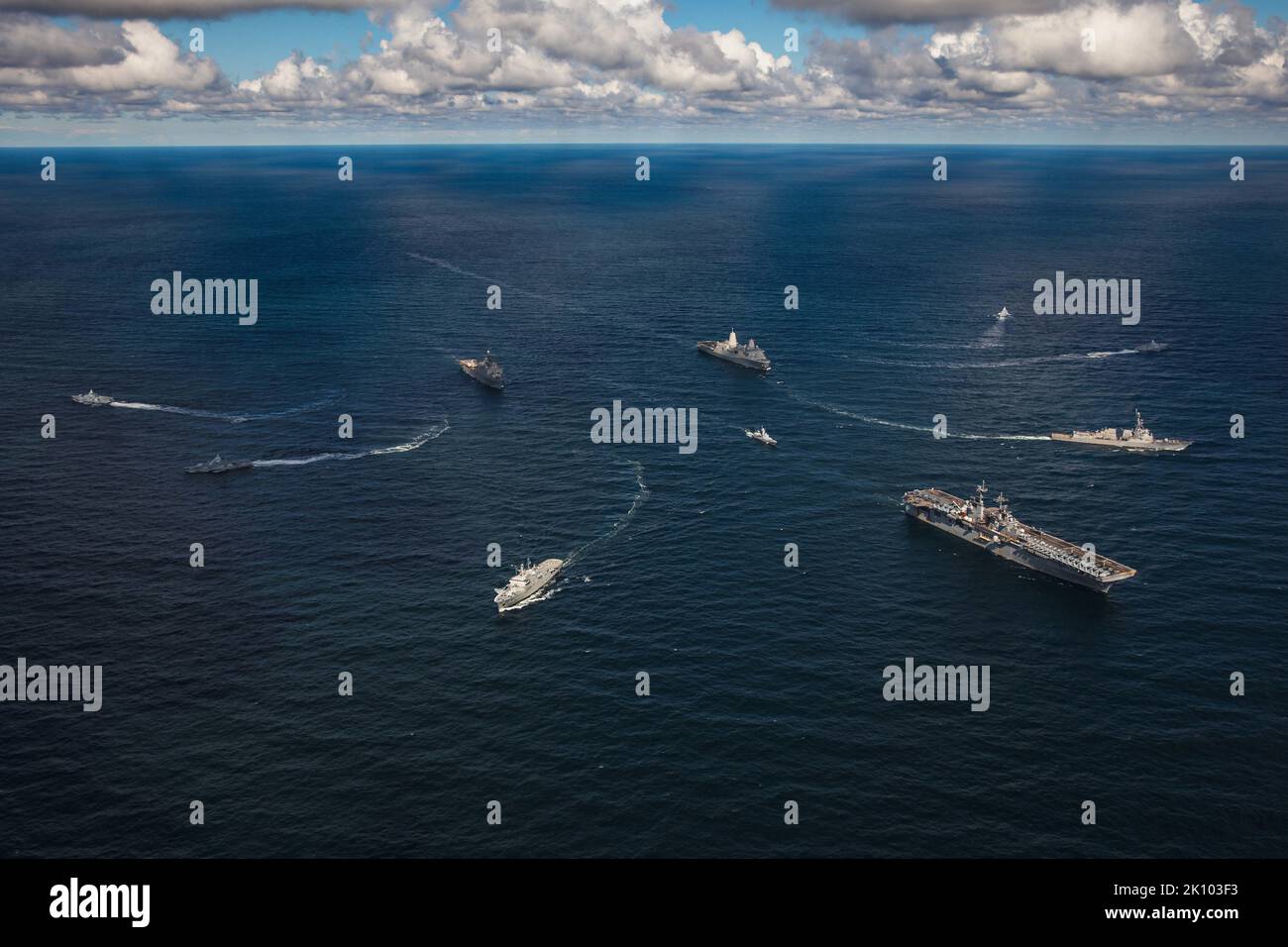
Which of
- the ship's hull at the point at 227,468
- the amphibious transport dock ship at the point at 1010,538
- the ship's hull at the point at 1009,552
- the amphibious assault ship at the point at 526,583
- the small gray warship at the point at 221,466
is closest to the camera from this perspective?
the amphibious assault ship at the point at 526,583

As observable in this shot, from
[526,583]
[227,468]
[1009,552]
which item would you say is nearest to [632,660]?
[526,583]

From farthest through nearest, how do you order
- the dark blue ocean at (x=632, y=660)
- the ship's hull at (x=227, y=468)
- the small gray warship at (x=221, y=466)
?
1. the small gray warship at (x=221, y=466)
2. the ship's hull at (x=227, y=468)
3. the dark blue ocean at (x=632, y=660)

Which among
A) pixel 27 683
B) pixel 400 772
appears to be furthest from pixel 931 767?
pixel 27 683

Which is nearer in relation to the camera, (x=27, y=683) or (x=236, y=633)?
(x=27, y=683)

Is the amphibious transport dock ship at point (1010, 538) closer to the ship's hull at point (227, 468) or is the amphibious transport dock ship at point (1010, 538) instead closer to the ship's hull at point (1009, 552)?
the ship's hull at point (1009, 552)

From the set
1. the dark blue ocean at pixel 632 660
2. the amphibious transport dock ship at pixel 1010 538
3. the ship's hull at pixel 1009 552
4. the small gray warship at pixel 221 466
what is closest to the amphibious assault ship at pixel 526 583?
the dark blue ocean at pixel 632 660
